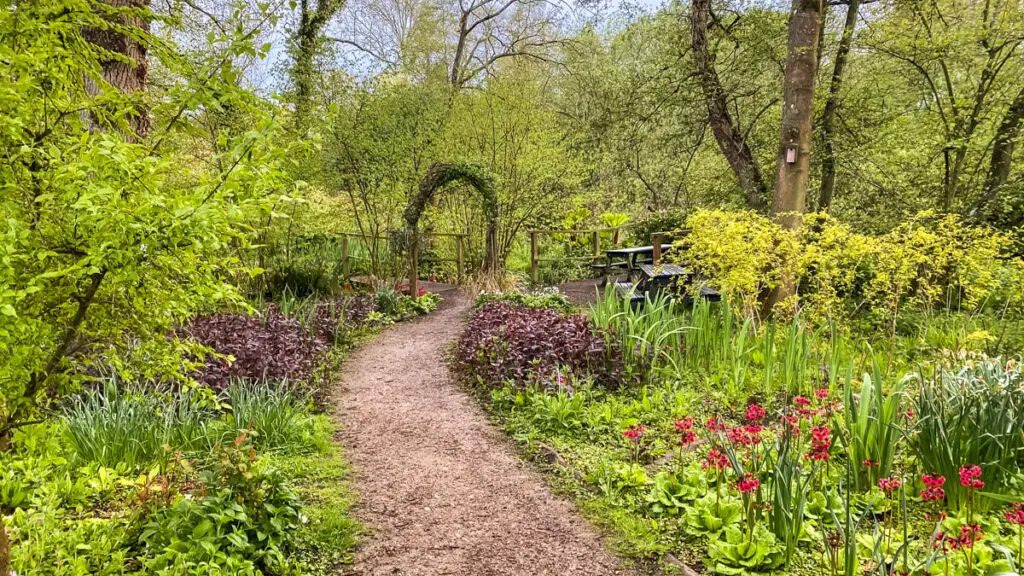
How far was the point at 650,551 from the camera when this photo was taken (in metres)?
2.40

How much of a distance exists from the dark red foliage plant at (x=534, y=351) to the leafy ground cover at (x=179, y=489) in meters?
1.56

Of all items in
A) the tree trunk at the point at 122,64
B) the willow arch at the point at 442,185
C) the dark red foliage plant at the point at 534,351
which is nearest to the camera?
the tree trunk at the point at 122,64

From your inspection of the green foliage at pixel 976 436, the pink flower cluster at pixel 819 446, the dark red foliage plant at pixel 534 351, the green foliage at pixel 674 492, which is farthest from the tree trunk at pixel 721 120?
the pink flower cluster at pixel 819 446

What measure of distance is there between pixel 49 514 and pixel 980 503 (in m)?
4.06

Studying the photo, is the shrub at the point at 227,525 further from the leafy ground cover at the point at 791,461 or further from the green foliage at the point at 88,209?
the leafy ground cover at the point at 791,461

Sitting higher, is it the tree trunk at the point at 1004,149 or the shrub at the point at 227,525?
the tree trunk at the point at 1004,149

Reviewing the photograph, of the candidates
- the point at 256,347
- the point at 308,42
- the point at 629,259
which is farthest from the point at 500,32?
the point at 256,347

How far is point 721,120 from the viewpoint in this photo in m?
8.09

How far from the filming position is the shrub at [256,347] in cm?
432

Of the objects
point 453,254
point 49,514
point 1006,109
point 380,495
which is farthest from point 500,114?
point 49,514

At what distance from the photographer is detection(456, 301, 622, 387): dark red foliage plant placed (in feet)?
14.9

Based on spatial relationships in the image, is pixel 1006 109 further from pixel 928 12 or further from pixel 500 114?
pixel 500 114

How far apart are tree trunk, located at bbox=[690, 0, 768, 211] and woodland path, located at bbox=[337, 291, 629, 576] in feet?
18.4

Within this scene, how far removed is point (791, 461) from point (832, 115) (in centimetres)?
706
